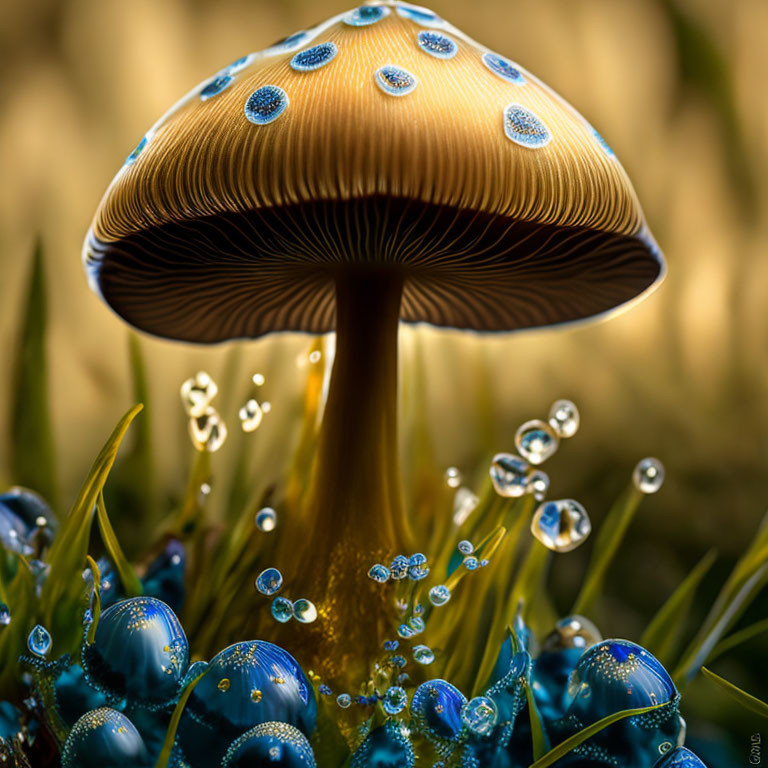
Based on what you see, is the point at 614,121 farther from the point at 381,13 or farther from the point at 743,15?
the point at 381,13

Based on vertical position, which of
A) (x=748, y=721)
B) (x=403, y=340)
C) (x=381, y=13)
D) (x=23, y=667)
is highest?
(x=381, y=13)

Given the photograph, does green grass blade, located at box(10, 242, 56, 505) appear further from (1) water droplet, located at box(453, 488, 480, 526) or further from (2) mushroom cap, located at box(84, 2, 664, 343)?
(1) water droplet, located at box(453, 488, 480, 526)

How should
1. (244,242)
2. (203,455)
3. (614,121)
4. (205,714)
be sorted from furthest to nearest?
1. (614,121)
2. (203,455)
3. (244,242)
4. (205,714)

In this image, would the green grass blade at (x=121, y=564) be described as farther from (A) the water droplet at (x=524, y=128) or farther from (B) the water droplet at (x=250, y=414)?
(A) the water droplet at (x=524, y=128)

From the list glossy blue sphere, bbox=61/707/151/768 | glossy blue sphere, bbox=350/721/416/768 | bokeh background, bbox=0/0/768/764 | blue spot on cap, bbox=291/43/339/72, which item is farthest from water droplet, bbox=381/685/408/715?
bokeh background, bbox=0/0/768/764

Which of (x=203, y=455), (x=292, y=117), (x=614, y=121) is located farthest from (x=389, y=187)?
(x=614, y=121)

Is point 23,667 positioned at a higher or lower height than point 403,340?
lower

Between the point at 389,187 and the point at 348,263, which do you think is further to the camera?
the point at 348,263

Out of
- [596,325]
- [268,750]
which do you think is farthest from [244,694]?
[596,325]
